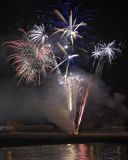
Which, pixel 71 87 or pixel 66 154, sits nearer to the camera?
pixel 66 154

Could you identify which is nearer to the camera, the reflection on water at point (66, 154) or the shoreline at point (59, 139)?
the reflection on water at point (66, 154)

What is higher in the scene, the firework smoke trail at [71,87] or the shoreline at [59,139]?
the firework smoke trail at [71,87]

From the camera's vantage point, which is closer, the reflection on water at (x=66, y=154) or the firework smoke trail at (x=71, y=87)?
the reflection on water at (x=66, y=154)

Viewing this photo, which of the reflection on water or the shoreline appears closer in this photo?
the reflection on water

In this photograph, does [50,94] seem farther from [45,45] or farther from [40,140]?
[45,45]

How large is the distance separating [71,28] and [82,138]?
16.4m

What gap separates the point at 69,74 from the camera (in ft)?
177

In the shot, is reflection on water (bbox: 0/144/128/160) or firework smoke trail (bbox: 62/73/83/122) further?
firework smoke trail (bbox: 62/73/83/122)

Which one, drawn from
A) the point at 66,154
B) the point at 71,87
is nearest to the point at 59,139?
the point at 71,87

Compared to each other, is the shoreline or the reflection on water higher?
the reflection on water

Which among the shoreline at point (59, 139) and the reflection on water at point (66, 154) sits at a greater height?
the reflection on water at point (66, 154)

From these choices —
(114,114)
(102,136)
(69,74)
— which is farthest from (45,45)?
(114,114)

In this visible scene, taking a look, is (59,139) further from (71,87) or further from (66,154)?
(66,154)

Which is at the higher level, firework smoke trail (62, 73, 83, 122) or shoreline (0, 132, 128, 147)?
firework smoke trail (62, 73, 83, 122)
